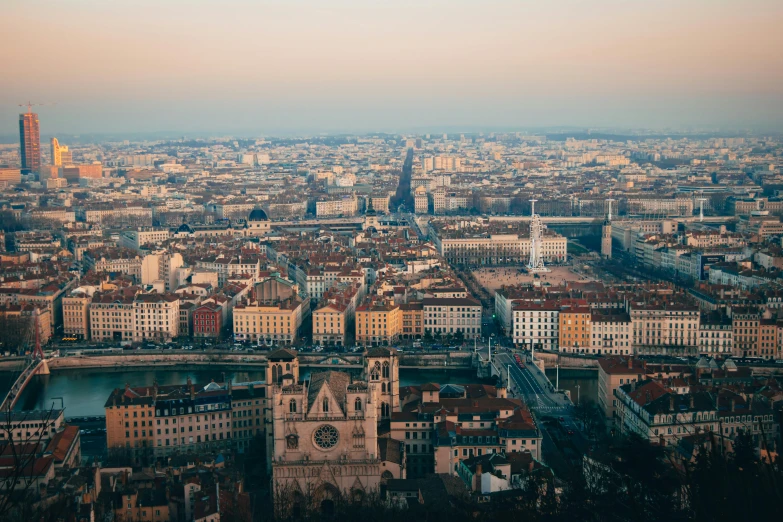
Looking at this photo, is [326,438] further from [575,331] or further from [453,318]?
[453,318]

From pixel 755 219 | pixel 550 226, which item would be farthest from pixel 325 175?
pixel 755 219

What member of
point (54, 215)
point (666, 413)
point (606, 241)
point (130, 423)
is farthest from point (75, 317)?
point (54, 215)

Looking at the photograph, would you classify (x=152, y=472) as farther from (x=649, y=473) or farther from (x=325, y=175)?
(x=325, y=175)

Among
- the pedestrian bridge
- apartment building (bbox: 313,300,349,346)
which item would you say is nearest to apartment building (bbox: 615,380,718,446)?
apartment building (bbox: 313,300,349,346)

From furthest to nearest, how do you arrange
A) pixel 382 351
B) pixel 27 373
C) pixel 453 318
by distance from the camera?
pixel 453 318
pixel 27 373
pixel 382 351

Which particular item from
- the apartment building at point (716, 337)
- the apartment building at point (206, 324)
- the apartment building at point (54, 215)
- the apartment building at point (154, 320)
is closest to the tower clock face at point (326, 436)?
the apartment building at point (716, 337)

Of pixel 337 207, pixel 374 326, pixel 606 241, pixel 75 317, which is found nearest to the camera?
pixel 374 326

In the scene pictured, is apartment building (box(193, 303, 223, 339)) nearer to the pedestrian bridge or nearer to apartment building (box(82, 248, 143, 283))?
the pedestrian bridge
